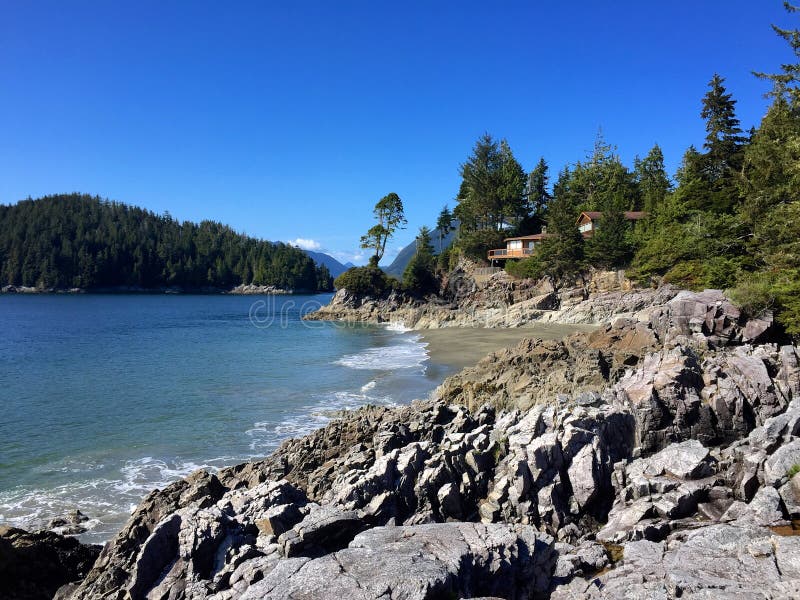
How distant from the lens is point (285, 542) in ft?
29.4

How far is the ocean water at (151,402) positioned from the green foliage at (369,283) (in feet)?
78.9

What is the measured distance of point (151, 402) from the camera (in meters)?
25.8

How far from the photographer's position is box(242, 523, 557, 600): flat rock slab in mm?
6949

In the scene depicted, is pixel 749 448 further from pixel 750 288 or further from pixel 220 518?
pixel 750 288

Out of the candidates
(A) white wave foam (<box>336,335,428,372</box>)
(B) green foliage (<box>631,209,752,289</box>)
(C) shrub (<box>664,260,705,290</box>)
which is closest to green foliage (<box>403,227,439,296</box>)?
(A) white wave foam (<box>336,335,428,372</box>)

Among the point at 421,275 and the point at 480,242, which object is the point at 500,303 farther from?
the point at 421,275

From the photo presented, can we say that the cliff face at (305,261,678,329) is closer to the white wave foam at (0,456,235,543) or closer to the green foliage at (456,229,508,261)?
the green foliage at (456,229,508,261)

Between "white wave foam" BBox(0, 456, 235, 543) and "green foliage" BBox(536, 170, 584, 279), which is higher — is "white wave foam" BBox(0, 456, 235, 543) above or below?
below

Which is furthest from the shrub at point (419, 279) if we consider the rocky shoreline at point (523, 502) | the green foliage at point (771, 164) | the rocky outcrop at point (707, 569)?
the rocky outcrop at point (707, 569)

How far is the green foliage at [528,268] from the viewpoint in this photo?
205 ft

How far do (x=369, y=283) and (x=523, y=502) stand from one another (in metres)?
66.7

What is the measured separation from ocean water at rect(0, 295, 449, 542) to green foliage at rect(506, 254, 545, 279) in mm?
20464

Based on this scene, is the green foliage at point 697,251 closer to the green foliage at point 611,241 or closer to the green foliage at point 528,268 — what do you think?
the green foliage at point 611,241

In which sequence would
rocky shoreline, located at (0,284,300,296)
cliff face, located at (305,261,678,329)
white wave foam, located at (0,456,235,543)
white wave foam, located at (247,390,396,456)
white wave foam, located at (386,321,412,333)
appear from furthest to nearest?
rocky shoreline, located at (0,284,300,296), white wave foam, located at (386,321,412,333), cliff face, located at (305,261,678,329), white wave foam, located at (247,390,396,456), white wave foam, located at (0,456,235,543)
